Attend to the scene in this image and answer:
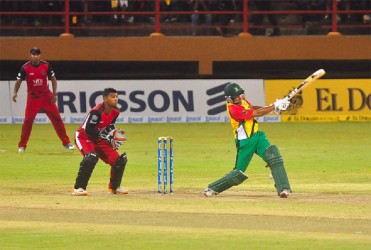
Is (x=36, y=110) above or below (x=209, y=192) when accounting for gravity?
above

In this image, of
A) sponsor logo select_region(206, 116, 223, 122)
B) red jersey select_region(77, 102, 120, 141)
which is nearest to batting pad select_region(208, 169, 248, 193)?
red jersey select_region(77, 102, 120, 141)

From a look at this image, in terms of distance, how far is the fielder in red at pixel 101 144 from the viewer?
17.3m

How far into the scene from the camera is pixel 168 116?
31500 mm

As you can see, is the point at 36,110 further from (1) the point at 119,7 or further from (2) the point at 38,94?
(1) the point at 119,7

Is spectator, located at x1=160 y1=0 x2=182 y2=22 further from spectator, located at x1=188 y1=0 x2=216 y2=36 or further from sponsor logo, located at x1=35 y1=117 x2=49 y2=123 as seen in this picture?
sponsor logo, located at x1=35 y1=117 x2=49 y2=123

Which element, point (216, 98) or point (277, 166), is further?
point (216, 98)

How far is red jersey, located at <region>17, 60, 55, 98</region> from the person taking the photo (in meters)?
24.2

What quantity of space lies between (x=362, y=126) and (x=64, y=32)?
8937 mm

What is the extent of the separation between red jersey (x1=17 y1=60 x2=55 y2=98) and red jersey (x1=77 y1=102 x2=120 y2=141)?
22.7ft

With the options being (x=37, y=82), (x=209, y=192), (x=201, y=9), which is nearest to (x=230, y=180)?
(x=209, y=192)

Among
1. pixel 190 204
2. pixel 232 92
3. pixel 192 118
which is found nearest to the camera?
pixel 190 204

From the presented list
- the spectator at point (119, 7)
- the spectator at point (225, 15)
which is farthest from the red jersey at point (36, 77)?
the spectator at point (225, 15)

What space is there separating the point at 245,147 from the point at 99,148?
216 centimetres

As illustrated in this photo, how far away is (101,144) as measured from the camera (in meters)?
17.6
